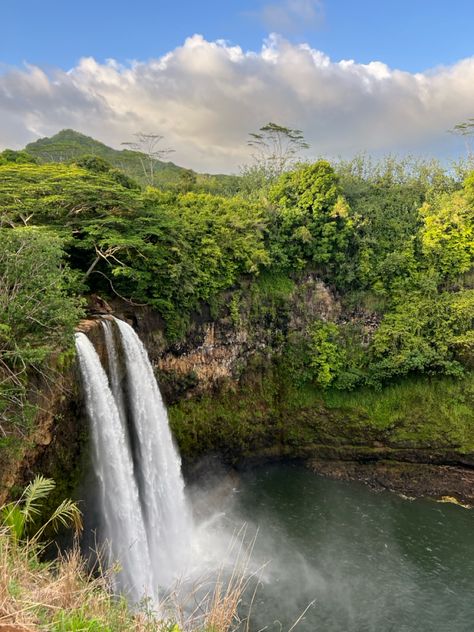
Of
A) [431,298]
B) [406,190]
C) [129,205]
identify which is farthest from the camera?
[406,190]

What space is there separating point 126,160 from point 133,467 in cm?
3318

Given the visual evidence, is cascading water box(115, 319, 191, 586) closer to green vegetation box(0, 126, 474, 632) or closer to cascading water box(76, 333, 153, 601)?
cascading water box(76, 333, 153, 601)

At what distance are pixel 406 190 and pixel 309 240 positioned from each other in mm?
7796

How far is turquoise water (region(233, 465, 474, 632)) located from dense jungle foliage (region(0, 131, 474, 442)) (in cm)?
491

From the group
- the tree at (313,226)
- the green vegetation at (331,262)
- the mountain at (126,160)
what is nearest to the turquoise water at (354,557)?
the green vegetation at (331,262)

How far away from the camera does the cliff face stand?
51.5 feet

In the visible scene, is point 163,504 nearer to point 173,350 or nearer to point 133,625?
point 173,350

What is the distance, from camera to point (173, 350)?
48.7 ft

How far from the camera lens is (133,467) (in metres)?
11.4

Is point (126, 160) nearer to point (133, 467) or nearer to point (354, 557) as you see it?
point (133, 467)

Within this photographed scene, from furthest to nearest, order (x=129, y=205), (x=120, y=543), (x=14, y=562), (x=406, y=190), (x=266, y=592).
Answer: (x=406, y=190), (x=129, y=205), (x=266, y=592), (x=120, y=543), (x=14, y=562)

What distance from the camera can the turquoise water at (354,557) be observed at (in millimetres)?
10547

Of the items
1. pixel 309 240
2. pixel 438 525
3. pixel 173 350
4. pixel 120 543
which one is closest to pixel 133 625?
pixel 120 543

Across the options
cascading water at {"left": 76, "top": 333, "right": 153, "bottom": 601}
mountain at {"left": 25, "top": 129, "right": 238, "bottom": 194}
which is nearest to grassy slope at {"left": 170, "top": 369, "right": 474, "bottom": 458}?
cascading water at {"left": 76, "top": 333, "right": 153, "bottom": 601}
